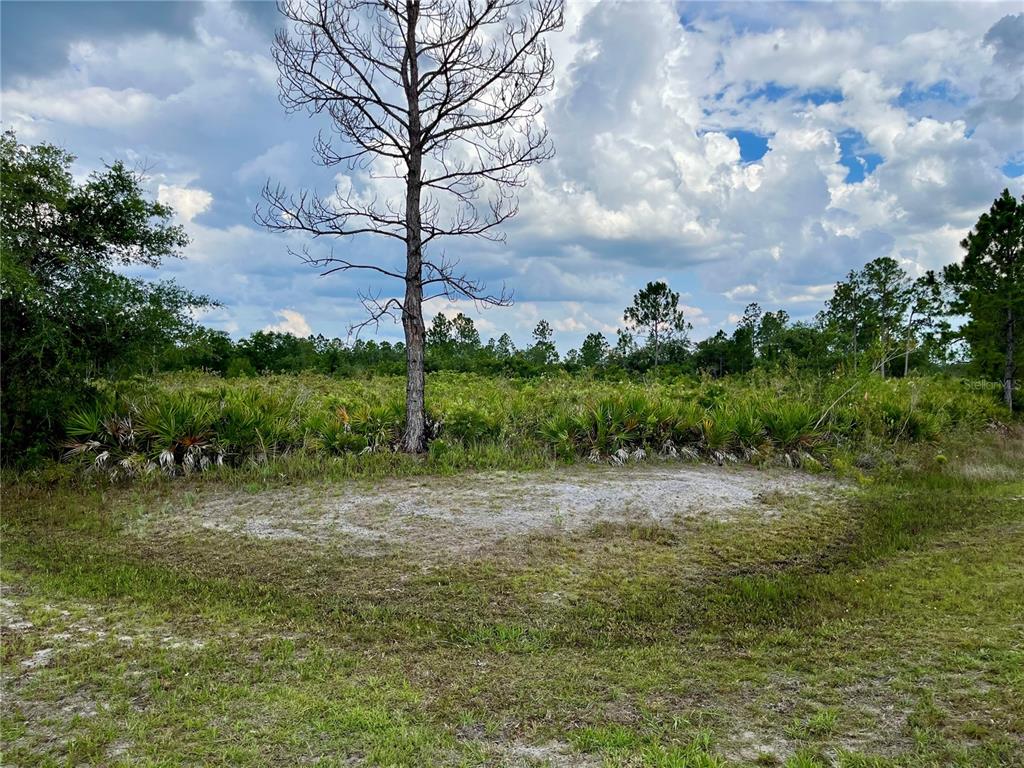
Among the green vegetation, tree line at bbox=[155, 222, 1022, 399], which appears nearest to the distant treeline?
tree line at bbox=[155, 222, 1022, 399]

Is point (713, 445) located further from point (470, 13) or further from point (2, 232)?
point (2, 232)

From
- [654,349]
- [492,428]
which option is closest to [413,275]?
[492,428]

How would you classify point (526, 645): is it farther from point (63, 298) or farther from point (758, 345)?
point (758, 345)

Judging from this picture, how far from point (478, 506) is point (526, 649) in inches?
137

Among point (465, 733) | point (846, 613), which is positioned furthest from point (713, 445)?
point (465, 733)

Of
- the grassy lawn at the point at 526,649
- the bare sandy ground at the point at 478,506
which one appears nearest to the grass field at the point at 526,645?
the grassy lawn at the point at 526,649

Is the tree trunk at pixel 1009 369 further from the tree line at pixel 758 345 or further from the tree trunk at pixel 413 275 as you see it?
the tree trunk at pixel 413 275

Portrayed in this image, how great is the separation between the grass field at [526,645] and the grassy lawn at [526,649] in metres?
0.02

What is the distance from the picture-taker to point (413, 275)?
33.7 ft

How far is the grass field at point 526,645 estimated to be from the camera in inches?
121

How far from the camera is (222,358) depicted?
31578mm

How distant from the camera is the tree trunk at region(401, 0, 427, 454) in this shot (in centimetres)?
1030

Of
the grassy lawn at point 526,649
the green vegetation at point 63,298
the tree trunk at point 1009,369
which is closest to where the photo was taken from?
the grassy lawn at point 526,649

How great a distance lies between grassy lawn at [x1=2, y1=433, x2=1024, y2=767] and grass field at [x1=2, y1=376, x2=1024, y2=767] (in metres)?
0.02
